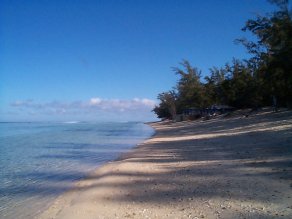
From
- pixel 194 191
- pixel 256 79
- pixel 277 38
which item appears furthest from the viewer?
pixel 256 79

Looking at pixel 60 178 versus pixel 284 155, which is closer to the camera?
pixel 284 155

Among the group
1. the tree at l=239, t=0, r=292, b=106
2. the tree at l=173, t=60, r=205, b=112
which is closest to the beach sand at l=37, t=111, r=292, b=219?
the tree at l=239, t=0, r=292, b=106

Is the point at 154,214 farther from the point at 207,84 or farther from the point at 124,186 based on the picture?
the point at 207,84

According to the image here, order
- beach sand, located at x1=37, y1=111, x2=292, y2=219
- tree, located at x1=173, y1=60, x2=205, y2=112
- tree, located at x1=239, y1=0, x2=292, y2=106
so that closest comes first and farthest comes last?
beach sand, located at x1=37, y1=111, x2=292, y2=219, tree, located at x1=239, y1=0, x2=292, y2=106, tree, located at x1=173, y1=60, x2=205, y2=112

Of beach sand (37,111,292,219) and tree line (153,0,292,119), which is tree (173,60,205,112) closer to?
tree line (153,0,292,119)

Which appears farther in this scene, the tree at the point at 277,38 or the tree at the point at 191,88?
the tree at the point at 191,88

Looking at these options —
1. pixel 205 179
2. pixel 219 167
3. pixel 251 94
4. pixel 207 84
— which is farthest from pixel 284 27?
pixel 207 84

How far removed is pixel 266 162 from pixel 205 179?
8.87ft

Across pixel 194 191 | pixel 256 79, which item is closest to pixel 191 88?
pixel 256 79

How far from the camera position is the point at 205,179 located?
10.5 metres

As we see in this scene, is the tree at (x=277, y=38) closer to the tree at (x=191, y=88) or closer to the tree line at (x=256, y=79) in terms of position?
the tree line at (x=256, y=79)

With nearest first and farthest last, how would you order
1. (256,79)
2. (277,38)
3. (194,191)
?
(194,191)
(277,38)
(256,79)

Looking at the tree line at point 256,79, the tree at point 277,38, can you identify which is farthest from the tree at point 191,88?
the tree at point 277,38

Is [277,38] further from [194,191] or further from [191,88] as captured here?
[191,88]
